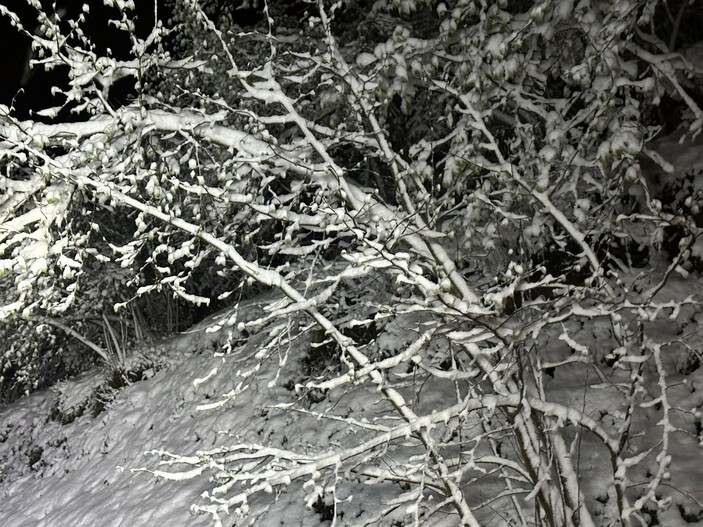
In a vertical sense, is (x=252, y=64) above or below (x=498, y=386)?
above

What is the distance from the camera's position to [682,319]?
5219mm

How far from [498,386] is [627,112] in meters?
2.24

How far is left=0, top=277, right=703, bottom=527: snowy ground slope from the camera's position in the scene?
405 cm

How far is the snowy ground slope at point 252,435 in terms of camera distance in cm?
405

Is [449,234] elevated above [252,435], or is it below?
above

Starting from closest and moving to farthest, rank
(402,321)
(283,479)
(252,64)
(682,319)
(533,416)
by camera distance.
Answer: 1. (283,479)
2. (533,416)
3. (682,319)
4. (402,321)
5. (252,64)

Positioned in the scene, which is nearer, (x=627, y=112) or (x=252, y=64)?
(x=627, y=112)

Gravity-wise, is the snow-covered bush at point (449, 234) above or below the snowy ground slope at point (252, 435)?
above

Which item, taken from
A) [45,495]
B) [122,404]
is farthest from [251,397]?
[45,495]

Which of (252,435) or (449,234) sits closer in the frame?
(449,234)

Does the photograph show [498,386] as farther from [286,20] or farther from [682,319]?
[286,20]

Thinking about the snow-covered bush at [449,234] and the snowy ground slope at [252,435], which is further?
the snowy ground slope at [252,435]

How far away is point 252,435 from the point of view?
23.0 feet

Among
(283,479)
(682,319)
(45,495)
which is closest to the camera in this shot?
(283,479)
